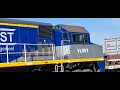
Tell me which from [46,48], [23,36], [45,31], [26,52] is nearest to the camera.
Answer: [26,52]

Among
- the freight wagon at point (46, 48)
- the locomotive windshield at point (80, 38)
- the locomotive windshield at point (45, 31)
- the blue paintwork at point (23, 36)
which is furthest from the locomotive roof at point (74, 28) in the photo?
the blue paintwork at point (23, 36)

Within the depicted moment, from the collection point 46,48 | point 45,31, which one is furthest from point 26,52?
point 45,31

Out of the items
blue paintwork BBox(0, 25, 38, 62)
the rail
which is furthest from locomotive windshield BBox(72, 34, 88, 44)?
blue paintwork BBox(0, 25, 38, 62)

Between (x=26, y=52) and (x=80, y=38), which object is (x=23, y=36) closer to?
(x=26, y=52)

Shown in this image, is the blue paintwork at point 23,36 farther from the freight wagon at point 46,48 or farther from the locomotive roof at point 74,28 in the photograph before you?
the locomotive roof at point 74,28

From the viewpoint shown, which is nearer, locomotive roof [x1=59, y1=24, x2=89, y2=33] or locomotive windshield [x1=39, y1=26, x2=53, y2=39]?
locomotive windshield [x1=39, y1=26, x2=53, y2=39]

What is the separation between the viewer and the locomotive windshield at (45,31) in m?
11.5

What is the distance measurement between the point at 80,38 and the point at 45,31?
2.19 meters

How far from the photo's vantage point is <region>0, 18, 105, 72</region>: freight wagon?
10.1 m

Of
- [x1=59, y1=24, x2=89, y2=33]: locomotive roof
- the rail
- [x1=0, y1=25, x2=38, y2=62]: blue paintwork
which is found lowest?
the rail

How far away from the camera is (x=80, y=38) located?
1290 cm

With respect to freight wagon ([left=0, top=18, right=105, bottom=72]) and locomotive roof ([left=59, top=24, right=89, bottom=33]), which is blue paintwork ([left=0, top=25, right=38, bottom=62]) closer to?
freight wagon ([left=0, top=18, right=105, bottom=72])
